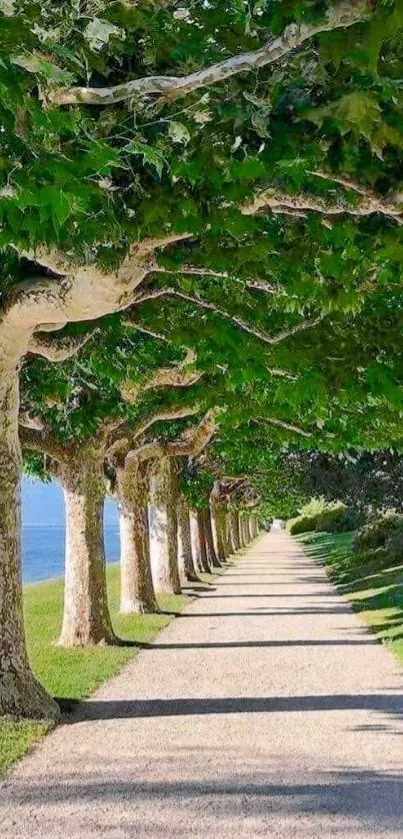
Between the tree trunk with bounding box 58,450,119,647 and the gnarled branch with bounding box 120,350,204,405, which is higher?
the gnarled branch with bounding box 120,350,204,405

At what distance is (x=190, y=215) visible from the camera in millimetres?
8219

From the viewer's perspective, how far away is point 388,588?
26484mm

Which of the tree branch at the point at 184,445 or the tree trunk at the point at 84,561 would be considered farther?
the tree branch at the point at 184,445

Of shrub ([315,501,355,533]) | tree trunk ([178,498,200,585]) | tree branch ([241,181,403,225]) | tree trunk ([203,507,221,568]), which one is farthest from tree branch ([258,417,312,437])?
shrub ([315,501,355,533])

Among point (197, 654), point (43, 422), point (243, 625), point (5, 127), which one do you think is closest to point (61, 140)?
point (5, 127)

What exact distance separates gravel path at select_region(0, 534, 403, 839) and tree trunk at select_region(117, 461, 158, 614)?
16.6 feet

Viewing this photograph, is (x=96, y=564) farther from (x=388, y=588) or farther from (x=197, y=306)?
(x=388, y=588)

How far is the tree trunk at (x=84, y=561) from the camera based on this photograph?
1703 cm

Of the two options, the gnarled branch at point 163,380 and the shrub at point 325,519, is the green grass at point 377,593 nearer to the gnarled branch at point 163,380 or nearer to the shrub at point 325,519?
the gnarled branch at point 163,380

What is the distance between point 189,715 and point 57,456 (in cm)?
707

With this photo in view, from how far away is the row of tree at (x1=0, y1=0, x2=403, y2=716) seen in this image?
5887 millimetres

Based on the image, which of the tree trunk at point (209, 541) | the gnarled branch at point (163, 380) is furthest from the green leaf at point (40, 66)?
the tree trunk at point (209, 541)

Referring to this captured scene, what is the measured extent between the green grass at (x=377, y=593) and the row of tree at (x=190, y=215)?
403cm

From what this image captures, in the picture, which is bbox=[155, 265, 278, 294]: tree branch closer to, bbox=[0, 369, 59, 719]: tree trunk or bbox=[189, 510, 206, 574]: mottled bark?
bbox=[0, 369, 59, 719]: tree trunk
